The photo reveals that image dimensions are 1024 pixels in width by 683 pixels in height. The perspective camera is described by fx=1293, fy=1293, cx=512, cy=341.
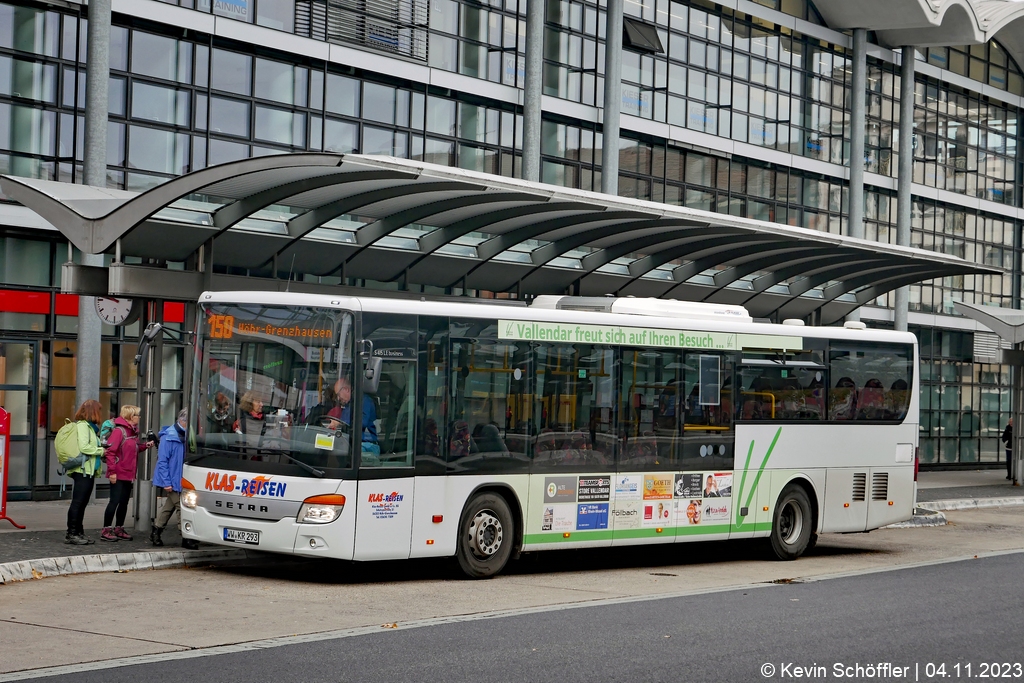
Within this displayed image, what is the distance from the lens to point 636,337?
1548cm

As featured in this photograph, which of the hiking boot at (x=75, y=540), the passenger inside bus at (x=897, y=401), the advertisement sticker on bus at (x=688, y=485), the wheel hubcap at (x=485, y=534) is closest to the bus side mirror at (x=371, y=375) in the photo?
the wheel hubcap at (x=485, y=534)

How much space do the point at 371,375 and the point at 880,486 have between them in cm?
883

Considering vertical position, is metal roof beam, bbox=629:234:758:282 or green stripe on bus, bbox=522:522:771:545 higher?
metal roof beam, bbox=629:234:758:282

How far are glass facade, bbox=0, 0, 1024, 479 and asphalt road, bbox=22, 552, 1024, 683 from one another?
9013 millimetres

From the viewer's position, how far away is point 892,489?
60.5 ft

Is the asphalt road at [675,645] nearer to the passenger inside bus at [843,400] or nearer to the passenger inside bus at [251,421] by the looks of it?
the passenger inside bus at [251,421]

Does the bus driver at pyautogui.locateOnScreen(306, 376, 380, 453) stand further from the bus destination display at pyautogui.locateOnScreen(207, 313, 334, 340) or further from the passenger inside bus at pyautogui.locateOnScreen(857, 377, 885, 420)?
the passenger inside bus at pyautogui.locateOnScreen(857, 377, 885, 420)

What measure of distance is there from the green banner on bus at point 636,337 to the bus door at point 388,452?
1.45 m

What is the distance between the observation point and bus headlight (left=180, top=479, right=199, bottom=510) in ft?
43.0

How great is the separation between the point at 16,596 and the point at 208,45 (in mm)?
13100

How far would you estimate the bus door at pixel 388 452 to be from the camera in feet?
41.4

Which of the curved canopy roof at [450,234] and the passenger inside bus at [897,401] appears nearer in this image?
the curved canopy roof at [450,234]

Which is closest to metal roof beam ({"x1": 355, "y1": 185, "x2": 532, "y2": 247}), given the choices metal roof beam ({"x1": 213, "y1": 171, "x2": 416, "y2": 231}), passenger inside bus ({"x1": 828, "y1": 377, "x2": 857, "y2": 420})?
→ metal roof beam ({"x1": 213, "y1": 171, "x2": 416, "y2": 231})

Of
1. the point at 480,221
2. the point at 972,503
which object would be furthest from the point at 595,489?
the point at 972,503
